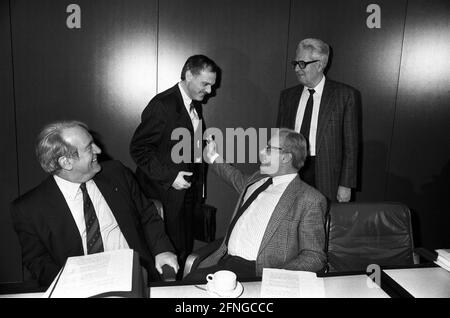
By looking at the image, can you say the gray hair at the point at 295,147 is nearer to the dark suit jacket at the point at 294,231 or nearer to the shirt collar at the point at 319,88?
the dark suit jacket at the point at 294,231

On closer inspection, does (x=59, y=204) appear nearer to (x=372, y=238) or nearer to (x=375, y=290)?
(x=375, y=290)

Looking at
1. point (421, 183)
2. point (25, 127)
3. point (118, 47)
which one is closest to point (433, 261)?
point (421, 183)

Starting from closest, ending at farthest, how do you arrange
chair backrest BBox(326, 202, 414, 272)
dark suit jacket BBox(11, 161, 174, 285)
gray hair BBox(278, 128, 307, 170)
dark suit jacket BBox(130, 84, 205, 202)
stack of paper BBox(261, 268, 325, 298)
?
stack of paper BBox(261, 268, 325, 298)
dark suit jacket BBox(11, 161, 174, 285)
chair backrest BBox(326, 202, 414, 272)
gray hair BBox(278, 128, 307, 170)
dark suit jacket BBox(130, 84, 205, 202)

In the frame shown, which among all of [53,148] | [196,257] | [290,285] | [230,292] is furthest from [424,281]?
[53,148]

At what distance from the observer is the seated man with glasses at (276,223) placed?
193 centimetres

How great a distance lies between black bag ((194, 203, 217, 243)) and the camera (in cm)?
279

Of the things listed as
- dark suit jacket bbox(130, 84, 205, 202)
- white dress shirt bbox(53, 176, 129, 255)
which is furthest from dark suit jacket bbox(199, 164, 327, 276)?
dark suit jacket bbox(130, 84, 205, 202)

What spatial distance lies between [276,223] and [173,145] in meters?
1.03

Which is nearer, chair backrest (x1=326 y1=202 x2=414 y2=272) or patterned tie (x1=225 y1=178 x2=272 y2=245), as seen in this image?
chair backrest (x1=326 y1=202 x2=414 y2=272)

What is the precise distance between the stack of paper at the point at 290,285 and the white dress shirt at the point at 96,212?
2.96 ft

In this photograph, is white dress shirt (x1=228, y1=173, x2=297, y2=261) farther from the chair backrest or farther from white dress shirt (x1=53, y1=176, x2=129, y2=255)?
white dress shirt (x1=53, y1=176, x2=129, y2=255)

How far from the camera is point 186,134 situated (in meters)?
2.71

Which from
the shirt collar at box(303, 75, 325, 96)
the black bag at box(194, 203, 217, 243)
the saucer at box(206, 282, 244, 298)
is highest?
the shirt collar at box(303, 75, 325, 96)

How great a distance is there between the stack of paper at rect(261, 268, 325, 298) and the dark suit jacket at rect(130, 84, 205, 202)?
1.28m
